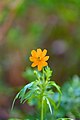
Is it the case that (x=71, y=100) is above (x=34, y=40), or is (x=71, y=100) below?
below

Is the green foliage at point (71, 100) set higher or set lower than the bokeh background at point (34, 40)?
lower

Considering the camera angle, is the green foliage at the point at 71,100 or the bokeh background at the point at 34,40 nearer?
Answer: the green foliage at the point at 71,100

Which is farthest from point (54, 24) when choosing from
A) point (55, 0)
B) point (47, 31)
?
point (55, 0)

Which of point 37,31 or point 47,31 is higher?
point 47,31

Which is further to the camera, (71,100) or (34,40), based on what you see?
(34,40)

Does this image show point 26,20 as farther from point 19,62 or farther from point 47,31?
point 19,62

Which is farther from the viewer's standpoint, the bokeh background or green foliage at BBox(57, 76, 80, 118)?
the bokeh background

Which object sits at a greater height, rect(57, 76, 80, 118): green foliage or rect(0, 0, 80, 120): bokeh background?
rect(0, 0, 80, 120): bokeh background

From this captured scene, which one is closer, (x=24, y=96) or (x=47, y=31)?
(x=24, y=96)
